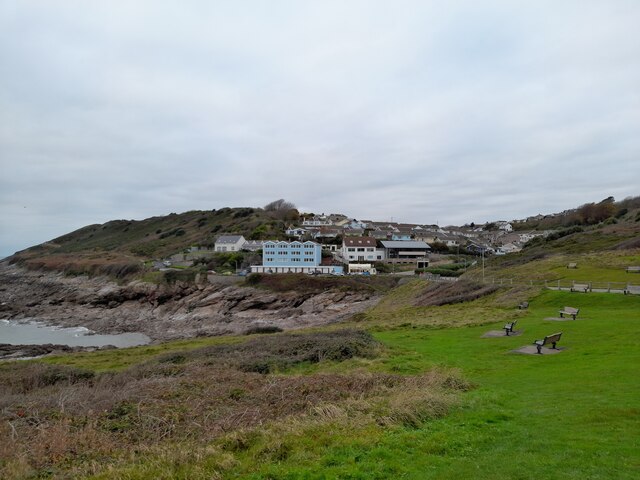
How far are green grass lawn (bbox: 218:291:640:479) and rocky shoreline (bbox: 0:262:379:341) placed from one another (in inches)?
1481

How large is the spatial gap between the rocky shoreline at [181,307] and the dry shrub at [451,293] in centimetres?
1029

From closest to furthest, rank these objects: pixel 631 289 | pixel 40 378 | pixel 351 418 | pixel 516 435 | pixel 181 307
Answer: pixel 516 435
pixel 351 418
pixel 40 378
pixel 631 289
pixel 181 307

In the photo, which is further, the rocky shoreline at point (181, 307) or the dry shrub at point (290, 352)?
the rocky shoreline at point (181, 307)

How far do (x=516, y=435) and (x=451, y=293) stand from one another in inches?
1456

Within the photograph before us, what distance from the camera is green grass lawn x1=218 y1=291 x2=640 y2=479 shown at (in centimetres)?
704

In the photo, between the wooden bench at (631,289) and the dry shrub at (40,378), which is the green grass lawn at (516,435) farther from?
the wooden bench at (631,289)

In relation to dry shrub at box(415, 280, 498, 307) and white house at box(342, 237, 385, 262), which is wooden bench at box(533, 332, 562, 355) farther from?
white house at box(342, 237, 385, 262)

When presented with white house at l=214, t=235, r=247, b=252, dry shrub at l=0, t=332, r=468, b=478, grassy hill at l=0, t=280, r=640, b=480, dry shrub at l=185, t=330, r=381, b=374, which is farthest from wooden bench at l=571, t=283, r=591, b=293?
white house at l=214, t=235, r=247, b=252

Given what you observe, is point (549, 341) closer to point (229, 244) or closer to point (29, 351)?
point (29, 351)

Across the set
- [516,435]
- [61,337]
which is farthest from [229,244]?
[516,435]

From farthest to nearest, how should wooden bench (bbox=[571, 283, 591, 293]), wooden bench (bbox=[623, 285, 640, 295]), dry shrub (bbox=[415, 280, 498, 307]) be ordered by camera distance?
dry shrub (bbox=[415, 280, 498, 307])
wooden bench (bbox=[571, 283, 591, 293])
wooden bench (bbox=[623, 285, 640, 295])

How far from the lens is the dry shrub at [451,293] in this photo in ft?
129

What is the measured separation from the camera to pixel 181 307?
2635 inches

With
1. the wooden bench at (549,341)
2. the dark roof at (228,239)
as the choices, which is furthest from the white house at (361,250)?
the wooden bench at (549,341)
